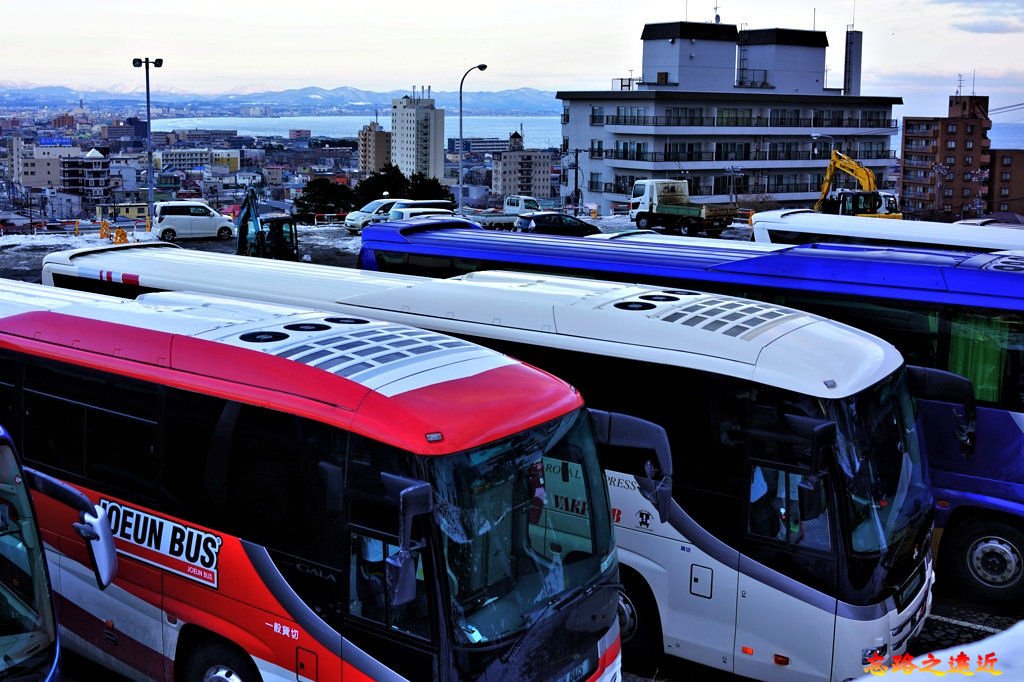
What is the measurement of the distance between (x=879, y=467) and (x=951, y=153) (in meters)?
139

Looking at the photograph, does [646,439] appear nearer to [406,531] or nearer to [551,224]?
[406,531]

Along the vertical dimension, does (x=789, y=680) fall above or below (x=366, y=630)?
below

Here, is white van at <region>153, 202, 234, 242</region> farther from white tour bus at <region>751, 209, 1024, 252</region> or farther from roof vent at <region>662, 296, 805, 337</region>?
roof vent at <region>662, 296, 805, 337</region>

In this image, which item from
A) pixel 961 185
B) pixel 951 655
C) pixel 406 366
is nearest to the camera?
pixel 951 655

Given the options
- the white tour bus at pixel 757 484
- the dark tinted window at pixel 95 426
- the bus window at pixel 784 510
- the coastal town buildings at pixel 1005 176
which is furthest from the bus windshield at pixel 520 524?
the coastal town buildings at pixel 1005 176

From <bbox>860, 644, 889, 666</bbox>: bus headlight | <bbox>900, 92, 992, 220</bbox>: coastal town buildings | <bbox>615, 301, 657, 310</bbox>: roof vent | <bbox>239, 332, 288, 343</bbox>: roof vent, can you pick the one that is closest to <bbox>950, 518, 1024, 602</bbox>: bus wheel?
<bbox>860, 644, 889, 666</bbox>: bus headlight

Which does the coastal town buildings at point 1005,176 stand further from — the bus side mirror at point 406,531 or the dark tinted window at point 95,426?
the bus side mirror at point 406,531

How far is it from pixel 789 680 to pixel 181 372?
15.2 feet

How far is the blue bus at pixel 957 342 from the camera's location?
9359 mm

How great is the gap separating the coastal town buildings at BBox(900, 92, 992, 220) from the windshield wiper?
126660 millimetres

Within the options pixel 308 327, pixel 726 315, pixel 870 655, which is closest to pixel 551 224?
pixel 726 315

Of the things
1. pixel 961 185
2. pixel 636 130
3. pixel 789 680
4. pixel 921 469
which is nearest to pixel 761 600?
pixel 789 680

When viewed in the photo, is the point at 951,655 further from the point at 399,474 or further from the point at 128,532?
the point at 128,532

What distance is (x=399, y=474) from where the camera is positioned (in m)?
5.52
